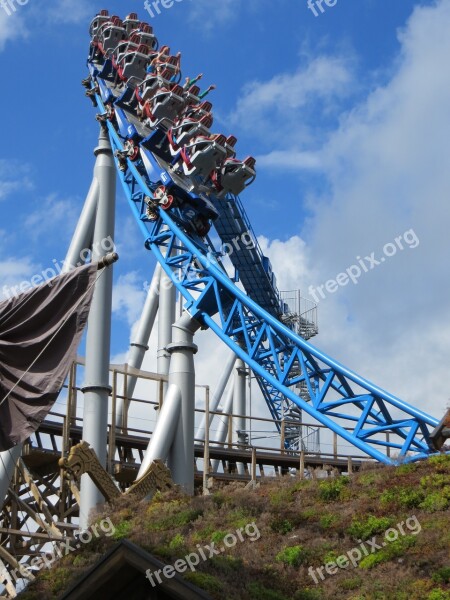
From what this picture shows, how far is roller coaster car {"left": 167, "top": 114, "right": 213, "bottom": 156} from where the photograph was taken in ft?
82.4

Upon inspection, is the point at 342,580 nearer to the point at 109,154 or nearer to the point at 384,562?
the point at 384,562

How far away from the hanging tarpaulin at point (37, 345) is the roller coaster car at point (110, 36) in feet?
56.2

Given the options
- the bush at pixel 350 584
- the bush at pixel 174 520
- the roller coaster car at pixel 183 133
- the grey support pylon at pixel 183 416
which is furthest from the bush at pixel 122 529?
the roller coaster car at pixel 183 133

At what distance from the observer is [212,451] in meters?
26.4

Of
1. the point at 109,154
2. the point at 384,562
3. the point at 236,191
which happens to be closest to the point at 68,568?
the point at 384,562

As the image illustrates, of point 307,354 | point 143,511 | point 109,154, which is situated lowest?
point 143,511

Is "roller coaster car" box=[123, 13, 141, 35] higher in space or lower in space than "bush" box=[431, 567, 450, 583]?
higher

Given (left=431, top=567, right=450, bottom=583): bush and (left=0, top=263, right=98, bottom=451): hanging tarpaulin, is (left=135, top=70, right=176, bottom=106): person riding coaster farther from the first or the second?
(left=431, top=567, right=450, bottom=583): bush

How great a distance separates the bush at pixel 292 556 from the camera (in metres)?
14.4

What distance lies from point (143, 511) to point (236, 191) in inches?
449

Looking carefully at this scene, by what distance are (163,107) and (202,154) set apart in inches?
105

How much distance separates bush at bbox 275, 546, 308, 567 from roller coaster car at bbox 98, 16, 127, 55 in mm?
19015

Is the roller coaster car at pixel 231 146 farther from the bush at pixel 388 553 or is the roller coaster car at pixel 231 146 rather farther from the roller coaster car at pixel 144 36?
the bush at pixel 388 553

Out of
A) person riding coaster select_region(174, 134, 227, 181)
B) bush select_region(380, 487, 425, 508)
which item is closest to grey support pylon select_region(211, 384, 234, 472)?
person riding coaster select_region(174, 134, 227, 181)
